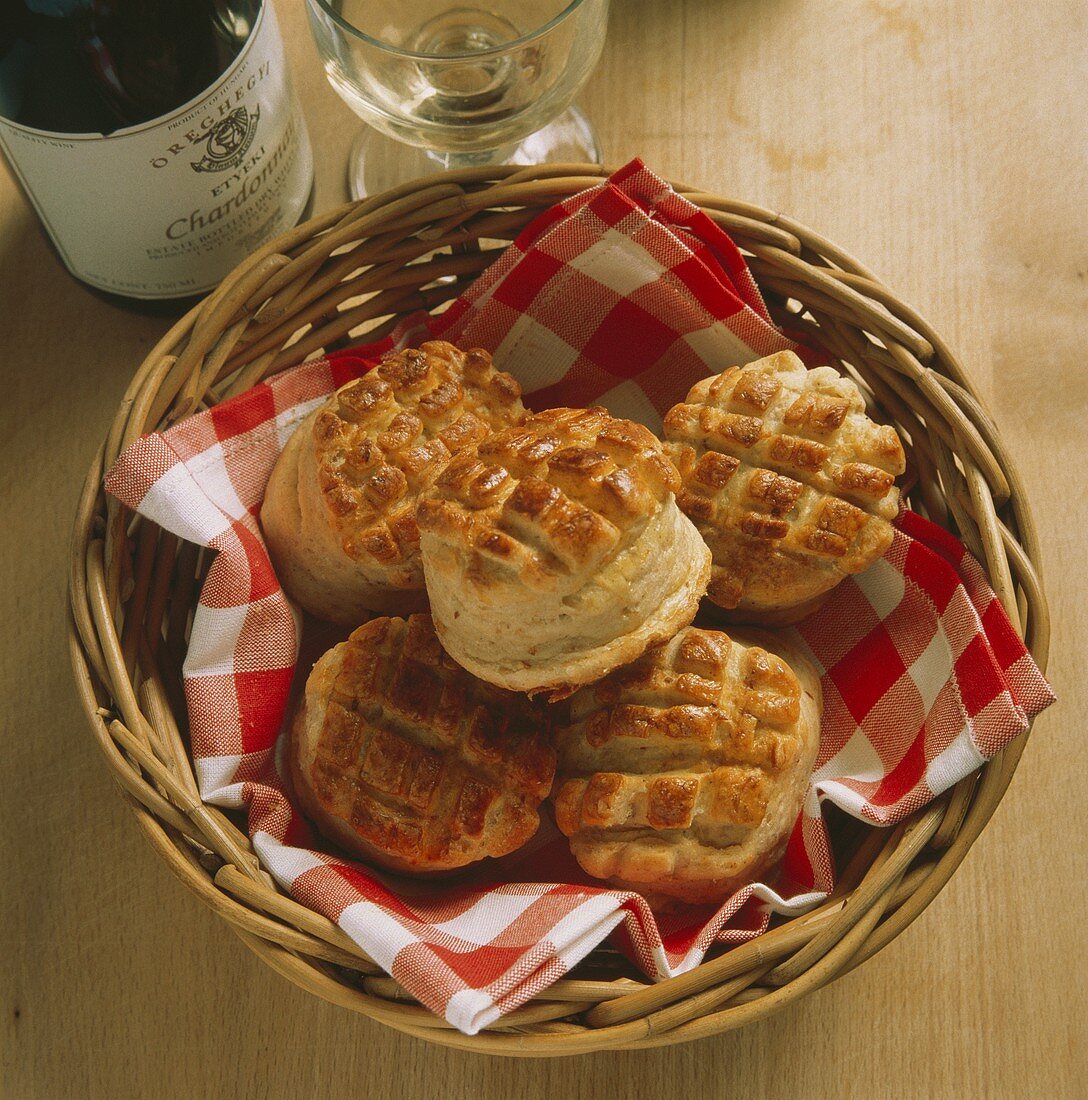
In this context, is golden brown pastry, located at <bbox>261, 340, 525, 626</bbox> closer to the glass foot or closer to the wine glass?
the wine glass

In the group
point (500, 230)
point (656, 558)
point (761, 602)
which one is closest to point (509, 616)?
point (656, 558)

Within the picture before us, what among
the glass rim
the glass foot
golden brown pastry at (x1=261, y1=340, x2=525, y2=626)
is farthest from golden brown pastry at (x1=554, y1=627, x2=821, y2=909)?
the glass foot

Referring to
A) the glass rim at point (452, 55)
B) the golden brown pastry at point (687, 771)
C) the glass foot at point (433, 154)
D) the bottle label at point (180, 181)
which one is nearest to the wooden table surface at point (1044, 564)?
the glass foot at point (433, 154)

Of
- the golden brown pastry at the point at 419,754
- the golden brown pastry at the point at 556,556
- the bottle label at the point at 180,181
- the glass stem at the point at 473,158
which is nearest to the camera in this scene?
the golden brown pastry at the point at 556,556

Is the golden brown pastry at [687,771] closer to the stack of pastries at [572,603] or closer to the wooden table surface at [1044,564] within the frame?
the stack of pastries at [572,603]

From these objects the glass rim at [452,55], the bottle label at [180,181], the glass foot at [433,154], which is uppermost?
the glass rim at [452,55]

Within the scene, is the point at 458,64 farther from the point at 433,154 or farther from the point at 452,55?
the point at 433,154

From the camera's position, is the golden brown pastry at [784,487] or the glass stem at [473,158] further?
the glass stem at [473,158]
